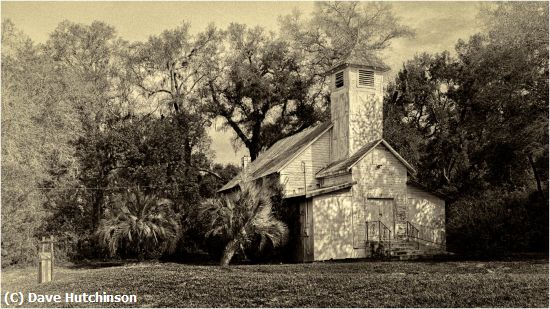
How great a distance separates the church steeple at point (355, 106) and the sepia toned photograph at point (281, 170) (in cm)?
9

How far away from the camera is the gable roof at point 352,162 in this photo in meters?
30.3

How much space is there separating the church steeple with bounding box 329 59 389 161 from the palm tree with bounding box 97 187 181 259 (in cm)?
928

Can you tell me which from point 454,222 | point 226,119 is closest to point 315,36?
point 226,119

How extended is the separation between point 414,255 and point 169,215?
11138 millimetres

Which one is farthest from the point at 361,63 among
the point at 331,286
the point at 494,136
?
the point at 331,286

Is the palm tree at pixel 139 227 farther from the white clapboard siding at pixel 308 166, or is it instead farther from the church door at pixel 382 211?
the church door at pixel 382 211

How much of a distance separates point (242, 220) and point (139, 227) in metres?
4.76

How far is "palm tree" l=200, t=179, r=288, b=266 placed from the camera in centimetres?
2697

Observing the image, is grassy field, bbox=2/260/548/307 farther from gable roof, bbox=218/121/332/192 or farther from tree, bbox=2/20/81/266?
gable roof, bbox=218/121/332/192

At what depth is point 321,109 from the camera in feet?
156

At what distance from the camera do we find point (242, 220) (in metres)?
27.0

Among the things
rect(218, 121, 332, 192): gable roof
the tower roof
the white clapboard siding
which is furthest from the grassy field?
the tower roof

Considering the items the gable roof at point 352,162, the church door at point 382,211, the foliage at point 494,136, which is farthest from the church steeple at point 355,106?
the foliage at point 494,136

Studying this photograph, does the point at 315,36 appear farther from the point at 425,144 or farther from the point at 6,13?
the point at 6,13
